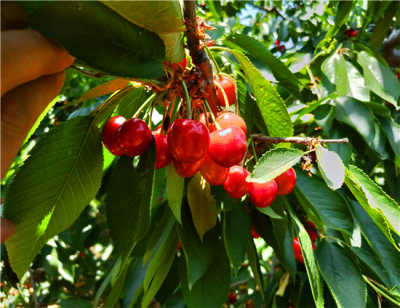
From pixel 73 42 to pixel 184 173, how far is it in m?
0.29

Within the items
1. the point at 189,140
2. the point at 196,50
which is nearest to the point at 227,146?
the point at 189,140

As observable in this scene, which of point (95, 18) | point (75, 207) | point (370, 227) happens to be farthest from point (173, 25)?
point (370, 227)

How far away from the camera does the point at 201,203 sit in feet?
2.64

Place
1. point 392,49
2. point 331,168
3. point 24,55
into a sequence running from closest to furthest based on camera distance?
point 24,55 < point 331,168 < point 392,49

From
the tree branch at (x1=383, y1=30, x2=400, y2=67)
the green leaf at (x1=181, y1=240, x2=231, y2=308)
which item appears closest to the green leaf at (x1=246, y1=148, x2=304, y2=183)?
the green leaf at (x1=181, y1=240, x2=231, y2=308)

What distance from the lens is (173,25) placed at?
0.48 metres

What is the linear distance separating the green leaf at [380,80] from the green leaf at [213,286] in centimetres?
85

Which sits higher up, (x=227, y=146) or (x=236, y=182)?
(x=227, y=146)

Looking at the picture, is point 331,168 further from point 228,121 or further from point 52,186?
point 52,186

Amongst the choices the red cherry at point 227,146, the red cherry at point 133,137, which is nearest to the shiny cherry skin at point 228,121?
the red cherry at point 227,146

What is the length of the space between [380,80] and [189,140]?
1072 millimetres

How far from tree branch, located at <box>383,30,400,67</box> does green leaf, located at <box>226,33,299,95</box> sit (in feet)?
4.41

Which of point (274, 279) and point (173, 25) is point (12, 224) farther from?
point (274, 279)

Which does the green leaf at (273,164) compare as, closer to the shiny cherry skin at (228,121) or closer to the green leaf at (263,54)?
the shiny cherry skin at (228,121)
